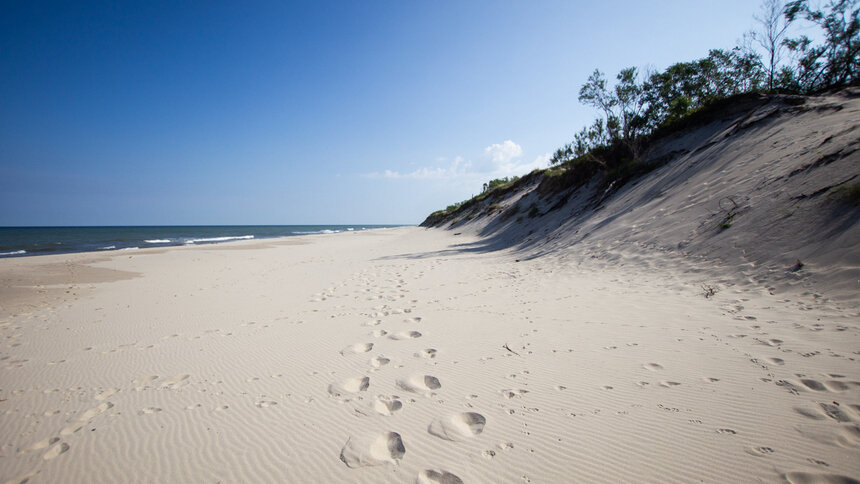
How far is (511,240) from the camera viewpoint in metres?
15.7

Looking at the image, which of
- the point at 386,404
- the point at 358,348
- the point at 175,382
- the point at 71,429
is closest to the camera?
the point at 71,429

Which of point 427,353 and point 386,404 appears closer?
point 386,404

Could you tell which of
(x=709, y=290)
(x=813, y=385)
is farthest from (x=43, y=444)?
(x=709, y=290)

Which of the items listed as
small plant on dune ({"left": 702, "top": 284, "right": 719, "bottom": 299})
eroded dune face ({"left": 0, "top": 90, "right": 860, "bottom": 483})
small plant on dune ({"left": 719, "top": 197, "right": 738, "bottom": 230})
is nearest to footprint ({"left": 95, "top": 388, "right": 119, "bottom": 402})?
eroded dune face ({"left": 0, "top": 90, "right": 860, "bottom": 483})

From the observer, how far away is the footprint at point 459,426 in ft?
7.27

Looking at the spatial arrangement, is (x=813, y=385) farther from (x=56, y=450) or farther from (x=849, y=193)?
(x=56, y=450)

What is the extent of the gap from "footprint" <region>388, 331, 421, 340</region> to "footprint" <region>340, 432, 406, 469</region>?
1851 millimetres

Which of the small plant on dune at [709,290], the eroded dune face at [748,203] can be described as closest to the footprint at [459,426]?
the small plant on dune at [709,290]

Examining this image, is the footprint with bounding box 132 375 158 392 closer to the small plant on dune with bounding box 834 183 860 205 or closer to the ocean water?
Answer: the small plant on dune with bounding box 834 183 860 205

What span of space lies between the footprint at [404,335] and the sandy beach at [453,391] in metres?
0.04

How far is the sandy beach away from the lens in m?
1.95

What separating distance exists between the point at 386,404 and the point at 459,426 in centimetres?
69

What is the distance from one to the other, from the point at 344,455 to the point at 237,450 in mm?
805

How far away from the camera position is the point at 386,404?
2.66 meters
